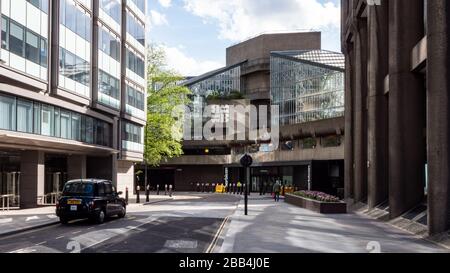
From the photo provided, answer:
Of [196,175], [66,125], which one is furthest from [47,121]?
[196,175]

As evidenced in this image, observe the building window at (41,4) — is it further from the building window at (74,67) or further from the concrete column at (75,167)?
the concrete column at (75,167)

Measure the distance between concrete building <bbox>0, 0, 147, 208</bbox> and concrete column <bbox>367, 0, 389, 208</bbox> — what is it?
16.9 meters

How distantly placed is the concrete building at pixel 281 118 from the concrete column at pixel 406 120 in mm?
25183

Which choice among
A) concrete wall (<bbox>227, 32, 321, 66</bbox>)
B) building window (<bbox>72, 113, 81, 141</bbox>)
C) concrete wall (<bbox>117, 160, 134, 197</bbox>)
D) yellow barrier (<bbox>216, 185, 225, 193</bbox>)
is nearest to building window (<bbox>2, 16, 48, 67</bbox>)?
building window (<bbox>72, 113, 81, 141</bbox>)

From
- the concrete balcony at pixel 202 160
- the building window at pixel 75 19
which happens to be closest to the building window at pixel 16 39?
the building window at pixel 75 19

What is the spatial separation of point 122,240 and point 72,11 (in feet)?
76.1

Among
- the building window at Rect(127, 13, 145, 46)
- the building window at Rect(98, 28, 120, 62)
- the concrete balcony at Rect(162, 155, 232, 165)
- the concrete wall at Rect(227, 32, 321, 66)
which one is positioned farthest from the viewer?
the concrete wall at Rect(227, 32, 321, 66)

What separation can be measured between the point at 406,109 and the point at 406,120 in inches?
17.5

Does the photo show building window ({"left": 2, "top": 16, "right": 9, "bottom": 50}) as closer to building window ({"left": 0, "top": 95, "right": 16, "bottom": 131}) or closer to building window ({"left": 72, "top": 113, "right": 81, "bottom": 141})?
building window ({"left": 0, "top": 95, "right": 16, "bottom": 131})

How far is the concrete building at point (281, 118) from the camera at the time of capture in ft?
168

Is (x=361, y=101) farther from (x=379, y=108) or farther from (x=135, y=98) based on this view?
(x=135, y=98)

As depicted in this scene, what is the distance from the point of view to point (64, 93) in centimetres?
3244

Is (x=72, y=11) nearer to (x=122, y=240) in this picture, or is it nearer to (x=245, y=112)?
(x=122, y=240)

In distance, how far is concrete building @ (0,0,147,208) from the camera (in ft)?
88.1
